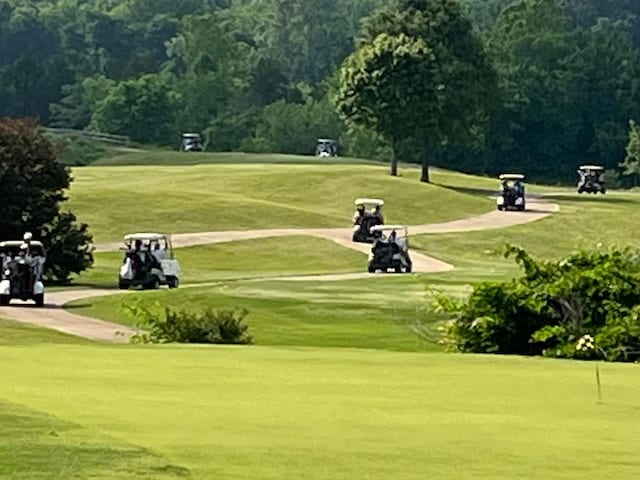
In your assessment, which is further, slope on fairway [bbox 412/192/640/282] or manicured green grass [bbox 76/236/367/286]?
slope on fairway [bbox 412/192/640/282]

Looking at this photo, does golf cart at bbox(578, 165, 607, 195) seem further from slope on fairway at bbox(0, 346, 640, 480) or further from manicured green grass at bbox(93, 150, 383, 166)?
slope on fairway at bbox(0, 346, 640, 480)

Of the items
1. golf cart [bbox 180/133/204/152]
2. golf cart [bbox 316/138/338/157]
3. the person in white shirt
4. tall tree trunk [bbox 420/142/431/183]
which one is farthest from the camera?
golf cart [bbox 316/138/338/157]

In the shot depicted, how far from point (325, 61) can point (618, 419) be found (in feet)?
503

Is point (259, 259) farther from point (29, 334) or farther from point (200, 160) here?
point (200, 160)

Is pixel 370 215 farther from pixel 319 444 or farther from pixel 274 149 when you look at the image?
pixel 274 149

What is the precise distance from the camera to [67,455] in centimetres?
1059

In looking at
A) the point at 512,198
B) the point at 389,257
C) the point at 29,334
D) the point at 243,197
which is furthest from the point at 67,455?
the point at 512,198

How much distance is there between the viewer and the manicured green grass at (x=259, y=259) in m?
52.4

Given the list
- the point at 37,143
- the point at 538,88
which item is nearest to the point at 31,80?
the point at 538,88

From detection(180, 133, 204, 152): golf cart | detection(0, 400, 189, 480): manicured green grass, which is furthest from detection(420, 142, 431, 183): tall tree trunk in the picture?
detection(0, 400, 189, 480): manicured green grass

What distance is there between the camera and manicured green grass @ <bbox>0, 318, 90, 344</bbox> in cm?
2759

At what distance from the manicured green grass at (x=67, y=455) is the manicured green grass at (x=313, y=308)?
16.4 m

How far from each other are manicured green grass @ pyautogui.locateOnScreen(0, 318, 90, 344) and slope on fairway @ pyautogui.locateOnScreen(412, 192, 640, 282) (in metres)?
20.6

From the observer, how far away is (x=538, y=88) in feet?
401
